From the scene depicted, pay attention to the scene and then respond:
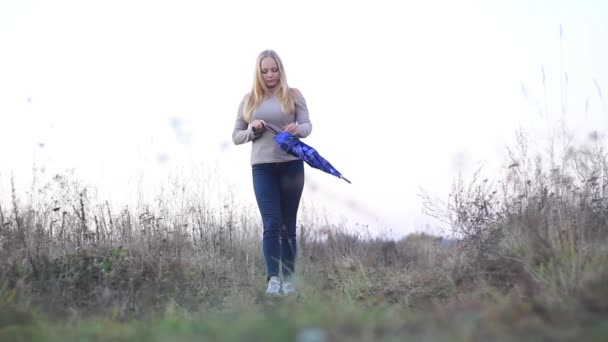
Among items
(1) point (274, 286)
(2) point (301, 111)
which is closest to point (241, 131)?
(2) point (301, 111)

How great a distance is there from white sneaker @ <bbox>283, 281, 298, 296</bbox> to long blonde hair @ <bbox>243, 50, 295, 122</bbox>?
148cm

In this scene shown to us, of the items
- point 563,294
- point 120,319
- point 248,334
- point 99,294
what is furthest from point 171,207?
point 248,334

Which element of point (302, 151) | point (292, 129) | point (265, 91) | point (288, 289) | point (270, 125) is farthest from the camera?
point (265, 91)

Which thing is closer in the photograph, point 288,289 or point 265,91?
point 288,289

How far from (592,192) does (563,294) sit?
2.34 meters

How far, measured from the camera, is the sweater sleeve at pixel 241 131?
227 inches

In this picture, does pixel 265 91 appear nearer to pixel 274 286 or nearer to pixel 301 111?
pixel 301 111

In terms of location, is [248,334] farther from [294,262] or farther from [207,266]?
[207,266]

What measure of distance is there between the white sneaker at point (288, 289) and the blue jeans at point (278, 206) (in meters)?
0.12

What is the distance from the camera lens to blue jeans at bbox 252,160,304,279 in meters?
5.66

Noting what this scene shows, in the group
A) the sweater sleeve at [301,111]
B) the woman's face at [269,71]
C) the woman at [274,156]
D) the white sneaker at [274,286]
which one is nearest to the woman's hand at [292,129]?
the woman at [274,156]

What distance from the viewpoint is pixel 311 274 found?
249 inches

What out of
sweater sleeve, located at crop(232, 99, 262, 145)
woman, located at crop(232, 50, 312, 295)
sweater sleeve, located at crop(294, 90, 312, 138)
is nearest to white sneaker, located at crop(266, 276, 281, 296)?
woman, located at crop(232, 50, 312, 295)

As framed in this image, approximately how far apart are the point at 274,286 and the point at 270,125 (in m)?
1.39
